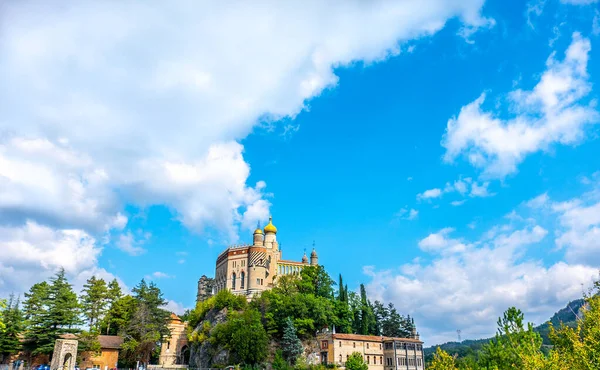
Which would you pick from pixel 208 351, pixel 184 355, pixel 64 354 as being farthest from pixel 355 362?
pixel 64 354

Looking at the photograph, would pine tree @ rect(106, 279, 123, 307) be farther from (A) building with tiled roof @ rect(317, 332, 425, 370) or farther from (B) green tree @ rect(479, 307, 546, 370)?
(B) green tree @ rect(479, 307, 546, 370)

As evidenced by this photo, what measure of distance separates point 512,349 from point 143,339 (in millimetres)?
47980

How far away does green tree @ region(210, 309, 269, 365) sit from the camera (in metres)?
51.2

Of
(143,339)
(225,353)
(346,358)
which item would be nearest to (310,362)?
(346,358)

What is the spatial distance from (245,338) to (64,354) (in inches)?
742

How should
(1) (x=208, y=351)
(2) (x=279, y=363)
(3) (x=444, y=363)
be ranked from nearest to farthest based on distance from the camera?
(3) (x=444, y=363)
(2) (x=279, y=363)
(1) (x=208, y=351)

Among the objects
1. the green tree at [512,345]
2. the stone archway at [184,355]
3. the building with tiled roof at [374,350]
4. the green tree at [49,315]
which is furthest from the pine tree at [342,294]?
the green tree at [512,345]

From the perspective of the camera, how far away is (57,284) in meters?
50.1

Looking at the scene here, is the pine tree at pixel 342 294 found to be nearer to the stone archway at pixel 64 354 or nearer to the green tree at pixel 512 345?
the stone archway at pixel 64 354

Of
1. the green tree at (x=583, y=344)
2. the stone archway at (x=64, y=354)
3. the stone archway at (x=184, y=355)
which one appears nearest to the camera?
the green tree at (x=583, y=344)

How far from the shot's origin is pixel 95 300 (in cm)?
5769

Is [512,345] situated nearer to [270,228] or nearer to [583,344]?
[583,344]

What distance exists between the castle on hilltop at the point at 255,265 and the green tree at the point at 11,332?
31666 mm

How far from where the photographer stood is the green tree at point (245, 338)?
168 feet
